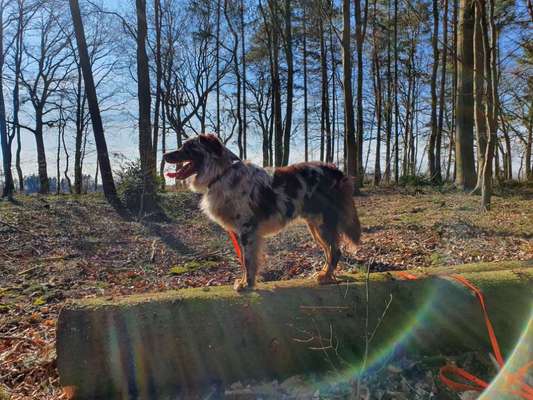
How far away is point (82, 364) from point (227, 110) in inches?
1210

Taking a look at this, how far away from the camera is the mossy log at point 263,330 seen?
3312 millimetres

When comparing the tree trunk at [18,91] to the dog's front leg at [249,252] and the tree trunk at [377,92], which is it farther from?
the dog's front leg at [249,252]

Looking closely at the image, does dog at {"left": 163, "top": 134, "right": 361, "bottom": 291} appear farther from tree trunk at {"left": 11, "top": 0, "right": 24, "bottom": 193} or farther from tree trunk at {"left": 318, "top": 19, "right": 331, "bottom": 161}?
tree trunk at {"left": 11, "top": 0, "right": 24, "bottom": 193}

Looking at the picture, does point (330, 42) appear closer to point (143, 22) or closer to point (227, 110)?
point (227, 110)

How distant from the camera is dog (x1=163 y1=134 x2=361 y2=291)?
4.92 meters

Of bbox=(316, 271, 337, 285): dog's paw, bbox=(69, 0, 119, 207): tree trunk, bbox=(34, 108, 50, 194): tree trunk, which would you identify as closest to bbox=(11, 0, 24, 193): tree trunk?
bbox=(34, 108, 50, 194): tree trunk

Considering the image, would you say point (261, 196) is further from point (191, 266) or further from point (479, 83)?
point (479, 83)

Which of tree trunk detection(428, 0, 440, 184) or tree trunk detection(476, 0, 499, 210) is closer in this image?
tree trunk detection(476, 0, 499, 210)

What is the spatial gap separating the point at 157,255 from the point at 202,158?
444 cm

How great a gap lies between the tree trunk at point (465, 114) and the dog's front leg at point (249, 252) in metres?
12.9

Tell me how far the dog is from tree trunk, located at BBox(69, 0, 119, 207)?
10609 mm

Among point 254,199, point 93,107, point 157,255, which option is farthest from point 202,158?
point 93,107

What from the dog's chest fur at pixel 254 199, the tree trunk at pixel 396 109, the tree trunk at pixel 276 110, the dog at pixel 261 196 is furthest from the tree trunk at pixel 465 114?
the dog's chest fur at pixel 254 199

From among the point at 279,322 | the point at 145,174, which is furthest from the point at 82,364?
the point at 145,174
